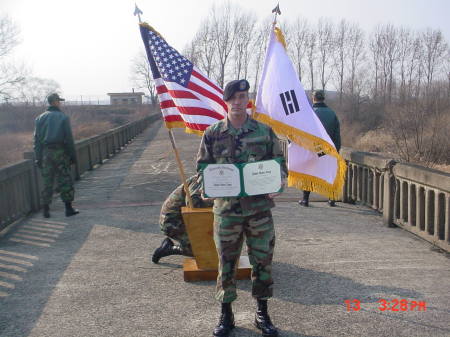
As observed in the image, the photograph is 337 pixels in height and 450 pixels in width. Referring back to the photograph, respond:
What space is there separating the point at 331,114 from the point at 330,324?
4.72m

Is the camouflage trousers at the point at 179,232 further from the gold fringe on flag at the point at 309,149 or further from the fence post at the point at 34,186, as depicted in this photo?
the fence post at the point at 34,186

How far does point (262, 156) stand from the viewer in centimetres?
371

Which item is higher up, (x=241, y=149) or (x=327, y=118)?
(x=327, y=118)

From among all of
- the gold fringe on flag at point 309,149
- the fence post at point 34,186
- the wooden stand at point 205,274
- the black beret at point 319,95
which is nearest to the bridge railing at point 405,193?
the black beret at point 319,95

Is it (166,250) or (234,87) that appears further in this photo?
(166,250)

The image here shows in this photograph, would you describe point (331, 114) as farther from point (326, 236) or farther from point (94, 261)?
point (94, 261)

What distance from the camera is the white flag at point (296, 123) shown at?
15.4 feet

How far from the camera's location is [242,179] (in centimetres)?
359

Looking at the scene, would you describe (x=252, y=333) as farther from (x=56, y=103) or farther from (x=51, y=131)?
(x=56, y=103)

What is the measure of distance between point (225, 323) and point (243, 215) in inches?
34.3

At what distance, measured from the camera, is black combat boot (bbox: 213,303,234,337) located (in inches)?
144

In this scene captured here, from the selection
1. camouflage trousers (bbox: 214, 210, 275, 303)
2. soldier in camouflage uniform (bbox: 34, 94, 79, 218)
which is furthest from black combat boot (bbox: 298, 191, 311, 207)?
camouflage trousers (bbox: 214, 210, 275, 303)
